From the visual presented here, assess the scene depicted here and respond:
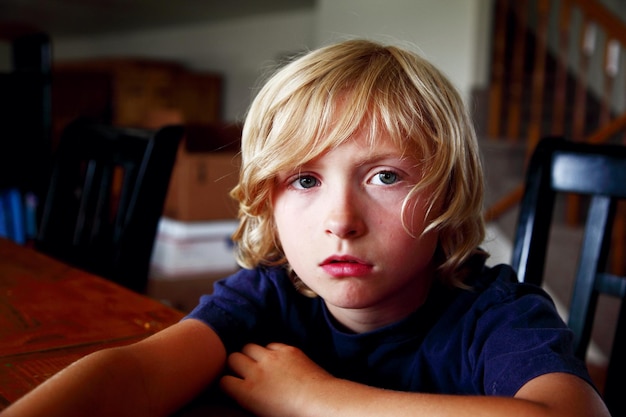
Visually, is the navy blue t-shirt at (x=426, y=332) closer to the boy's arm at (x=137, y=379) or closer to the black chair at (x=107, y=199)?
the boy's arm at (x=137, y=379)

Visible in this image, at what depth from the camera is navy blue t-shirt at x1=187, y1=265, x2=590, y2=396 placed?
61 centimetres

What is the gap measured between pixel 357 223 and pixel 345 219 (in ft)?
0.04

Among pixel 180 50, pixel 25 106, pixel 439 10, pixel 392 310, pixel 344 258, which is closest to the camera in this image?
pixel 344 258

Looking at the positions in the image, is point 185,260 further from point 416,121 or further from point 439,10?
point 416,121

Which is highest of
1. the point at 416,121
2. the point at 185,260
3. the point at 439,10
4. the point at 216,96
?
the point at 439,10

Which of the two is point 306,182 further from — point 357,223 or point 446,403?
point 446,403

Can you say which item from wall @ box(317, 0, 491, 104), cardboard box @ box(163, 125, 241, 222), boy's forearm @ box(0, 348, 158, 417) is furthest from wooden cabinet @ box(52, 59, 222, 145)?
boy's forearm @ box(0, 348, 158, 417)

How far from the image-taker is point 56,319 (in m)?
0.76

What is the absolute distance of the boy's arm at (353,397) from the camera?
20.1 inches

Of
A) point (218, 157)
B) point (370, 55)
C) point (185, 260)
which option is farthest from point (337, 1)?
point (370, 55)

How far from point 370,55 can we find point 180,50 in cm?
747

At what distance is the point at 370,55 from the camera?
2.28 ft

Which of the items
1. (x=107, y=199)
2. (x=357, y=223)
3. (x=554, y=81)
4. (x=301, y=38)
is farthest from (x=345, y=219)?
(x=301, y=38)

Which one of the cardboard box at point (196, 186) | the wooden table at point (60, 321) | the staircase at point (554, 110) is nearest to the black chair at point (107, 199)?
the wooden table at point (60, 321)
